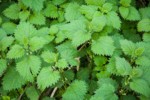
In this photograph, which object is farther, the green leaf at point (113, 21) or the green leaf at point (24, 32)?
the green leaf at point (113, 21)

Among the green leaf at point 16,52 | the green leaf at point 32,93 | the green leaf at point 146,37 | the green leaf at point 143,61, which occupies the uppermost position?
the green leaf at point 16,52

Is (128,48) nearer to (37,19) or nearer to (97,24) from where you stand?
(97,24)

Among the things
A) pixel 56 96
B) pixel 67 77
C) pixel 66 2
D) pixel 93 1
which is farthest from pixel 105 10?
pixel 56 96

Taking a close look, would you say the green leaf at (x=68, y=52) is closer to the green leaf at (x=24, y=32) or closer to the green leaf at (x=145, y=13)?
the green leaf at (x=24, y=32)

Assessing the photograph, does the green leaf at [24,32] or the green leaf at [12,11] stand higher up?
the green leaf at [12,11]

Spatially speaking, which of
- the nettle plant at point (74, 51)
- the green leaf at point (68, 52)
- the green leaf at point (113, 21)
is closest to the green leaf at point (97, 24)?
the nettle plant at point (74, 51)

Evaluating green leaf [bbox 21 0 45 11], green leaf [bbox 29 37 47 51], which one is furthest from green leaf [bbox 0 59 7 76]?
green leaf [bbox 21 0 45 11]
